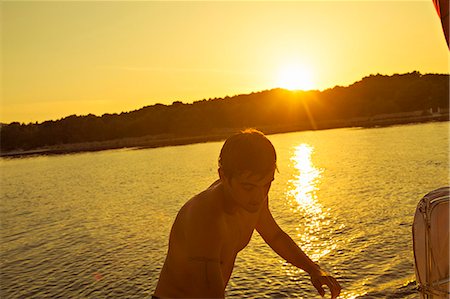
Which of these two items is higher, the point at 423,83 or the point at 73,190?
the point at 423,83

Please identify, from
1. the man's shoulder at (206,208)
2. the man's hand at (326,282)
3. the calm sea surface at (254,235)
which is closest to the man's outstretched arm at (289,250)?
the man's hand at (326,282)

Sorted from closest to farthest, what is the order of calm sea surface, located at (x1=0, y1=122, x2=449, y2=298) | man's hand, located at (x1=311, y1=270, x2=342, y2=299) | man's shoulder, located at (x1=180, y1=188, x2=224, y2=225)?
man's shoulder, located at (x1=180, y1=188, x2=224, y2=225) → man's hand, located at (x1=311, y1=270, x2=342, y2=299) → calm sea surface, located at (x1=0, y1=122, x2=449, y2=298)

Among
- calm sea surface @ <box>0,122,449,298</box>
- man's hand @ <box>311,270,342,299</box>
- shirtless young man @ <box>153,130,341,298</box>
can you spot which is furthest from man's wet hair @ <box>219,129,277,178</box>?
calm sea surface @ <box>0,122,449,298</box>

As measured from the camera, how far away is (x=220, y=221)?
281cm

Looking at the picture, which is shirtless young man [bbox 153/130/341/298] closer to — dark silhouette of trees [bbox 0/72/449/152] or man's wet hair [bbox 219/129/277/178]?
man's wet hair [bbox 219/129/277/178]

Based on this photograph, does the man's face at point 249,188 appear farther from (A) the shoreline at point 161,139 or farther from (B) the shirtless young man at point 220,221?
(A) the shoreline at point 161,139

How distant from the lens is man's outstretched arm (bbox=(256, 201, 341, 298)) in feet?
11.5

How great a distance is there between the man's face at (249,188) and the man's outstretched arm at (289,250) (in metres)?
0.90

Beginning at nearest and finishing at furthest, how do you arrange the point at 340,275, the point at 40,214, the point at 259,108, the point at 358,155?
the point at 340,275 < the point at 40,214 < the point at 358,155 < the point at 259,108

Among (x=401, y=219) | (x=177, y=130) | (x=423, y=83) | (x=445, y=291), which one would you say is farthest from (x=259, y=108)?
(x=445, y=291)

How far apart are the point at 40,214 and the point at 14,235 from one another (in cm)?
599

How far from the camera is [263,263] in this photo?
13.9 metres

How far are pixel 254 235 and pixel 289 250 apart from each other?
14.4 meters

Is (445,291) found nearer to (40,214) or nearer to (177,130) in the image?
(40,214)
